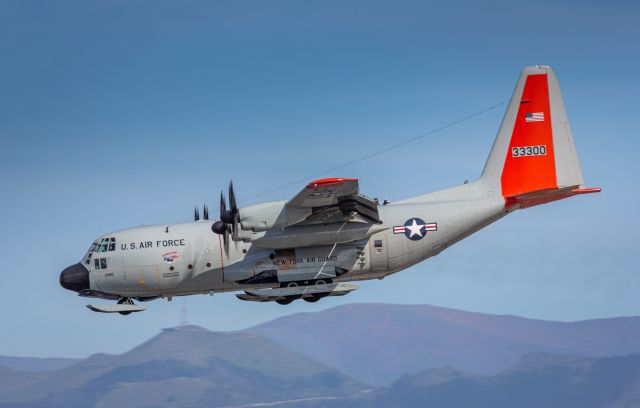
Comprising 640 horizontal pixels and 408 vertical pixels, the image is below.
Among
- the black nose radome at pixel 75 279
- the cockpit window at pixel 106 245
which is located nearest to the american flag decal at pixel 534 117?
the cockpit window at pixel 106 245

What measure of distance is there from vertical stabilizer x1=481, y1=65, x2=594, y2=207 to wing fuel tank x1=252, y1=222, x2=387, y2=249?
5.59 metres

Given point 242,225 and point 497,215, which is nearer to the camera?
point 242,225

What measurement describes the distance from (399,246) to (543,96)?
8.07m

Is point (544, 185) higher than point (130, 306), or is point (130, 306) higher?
point (544, 185)

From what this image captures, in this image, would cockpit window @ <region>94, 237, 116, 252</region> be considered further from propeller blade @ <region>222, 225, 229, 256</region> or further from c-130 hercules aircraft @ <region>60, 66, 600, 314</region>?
propeller blade @ <region>222, 225, 229, 256</region>

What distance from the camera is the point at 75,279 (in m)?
37.0

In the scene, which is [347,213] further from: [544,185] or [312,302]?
[544,185]

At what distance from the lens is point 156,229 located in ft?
121

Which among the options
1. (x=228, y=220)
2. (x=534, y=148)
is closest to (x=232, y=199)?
(x=228, y=220)

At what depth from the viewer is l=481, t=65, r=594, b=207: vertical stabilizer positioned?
37.0 meters

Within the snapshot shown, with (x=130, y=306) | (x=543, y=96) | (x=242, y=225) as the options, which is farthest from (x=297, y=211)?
(x=543, y=96)

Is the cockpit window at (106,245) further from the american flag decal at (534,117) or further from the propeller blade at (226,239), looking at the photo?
the american flag decal at (534,117)

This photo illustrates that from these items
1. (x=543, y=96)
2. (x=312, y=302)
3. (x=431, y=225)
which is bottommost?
(x=312, y=302)

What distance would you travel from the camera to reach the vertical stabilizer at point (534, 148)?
121 ft
